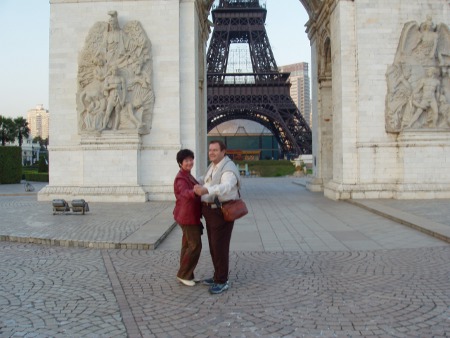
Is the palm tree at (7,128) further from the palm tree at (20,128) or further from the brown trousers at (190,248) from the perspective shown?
the brown trousers at (190,248)

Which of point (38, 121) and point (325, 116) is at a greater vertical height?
point (38, 121)

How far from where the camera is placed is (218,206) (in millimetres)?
4848

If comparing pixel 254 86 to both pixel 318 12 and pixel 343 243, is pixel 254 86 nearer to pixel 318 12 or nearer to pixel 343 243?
pixel 318 12

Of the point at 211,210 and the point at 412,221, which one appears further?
the point at 412,221

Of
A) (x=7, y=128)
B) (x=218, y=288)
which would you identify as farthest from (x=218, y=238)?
(x=7, y=128)

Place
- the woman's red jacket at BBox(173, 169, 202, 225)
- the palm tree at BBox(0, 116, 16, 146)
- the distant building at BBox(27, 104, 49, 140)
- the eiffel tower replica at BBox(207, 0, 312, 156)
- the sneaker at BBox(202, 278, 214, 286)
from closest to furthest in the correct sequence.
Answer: the woman's red jacket at BBox(173, 169, 202, 225) < the sneaker at BBox(202, 278, 214, 286) < the eiffel tower replica at BBox(207, 0, 312, 156) < the palm tree at BBox(0, 116, 16, 146) < the distant building at BBox(27, 104, 49, 140)

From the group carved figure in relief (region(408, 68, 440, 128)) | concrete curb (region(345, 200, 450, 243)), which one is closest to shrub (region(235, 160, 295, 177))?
carved figure in relief (region(408, 68, 440, 128))

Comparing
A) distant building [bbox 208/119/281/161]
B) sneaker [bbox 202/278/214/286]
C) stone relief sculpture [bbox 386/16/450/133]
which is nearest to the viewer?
sneaker [bbox 202/278/214/286]

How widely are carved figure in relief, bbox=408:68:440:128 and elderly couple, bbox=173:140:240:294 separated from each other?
11.0 m

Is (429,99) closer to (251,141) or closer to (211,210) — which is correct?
(211,210)

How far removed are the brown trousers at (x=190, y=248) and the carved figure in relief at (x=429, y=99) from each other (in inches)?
438

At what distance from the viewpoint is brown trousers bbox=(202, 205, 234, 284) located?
4992 millimetres

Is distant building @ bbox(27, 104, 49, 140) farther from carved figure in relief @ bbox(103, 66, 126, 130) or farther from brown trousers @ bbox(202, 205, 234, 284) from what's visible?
brown trousers @ bbox(202, 205, 234, 284)

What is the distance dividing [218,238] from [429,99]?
1147 cm
